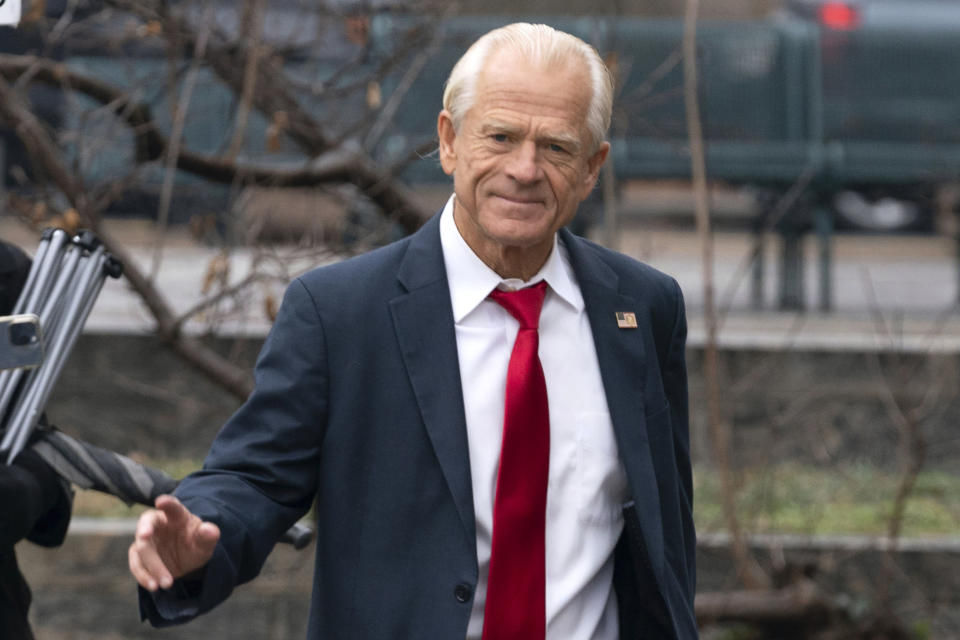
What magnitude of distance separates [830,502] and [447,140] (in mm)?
4701

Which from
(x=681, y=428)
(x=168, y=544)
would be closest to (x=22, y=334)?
(x=168, y=544)

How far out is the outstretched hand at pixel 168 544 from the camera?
209 centimetres

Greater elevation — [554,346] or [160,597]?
[554,346]

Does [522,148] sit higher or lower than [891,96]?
higher

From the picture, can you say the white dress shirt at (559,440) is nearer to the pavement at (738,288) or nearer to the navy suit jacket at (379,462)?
the navy suit jacket at (379,462)

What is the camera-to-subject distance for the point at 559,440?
253 centimetres

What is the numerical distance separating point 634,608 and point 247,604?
3431 mm

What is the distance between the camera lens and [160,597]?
2.21 meters

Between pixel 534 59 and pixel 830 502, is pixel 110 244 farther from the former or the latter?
pixel 830 502

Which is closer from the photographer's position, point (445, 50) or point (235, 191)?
point (235, 191)

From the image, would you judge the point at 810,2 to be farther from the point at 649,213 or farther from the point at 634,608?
the point at 634,608

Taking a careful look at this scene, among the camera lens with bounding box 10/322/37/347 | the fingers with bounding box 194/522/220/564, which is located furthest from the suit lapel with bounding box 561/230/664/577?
the camera lens with bounding box 10/322/37/347

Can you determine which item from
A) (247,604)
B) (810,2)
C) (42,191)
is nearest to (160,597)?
(42,191)

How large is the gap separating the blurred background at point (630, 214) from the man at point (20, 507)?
1.30 meters
